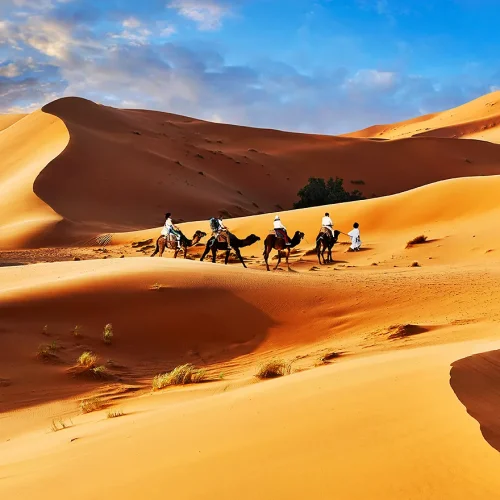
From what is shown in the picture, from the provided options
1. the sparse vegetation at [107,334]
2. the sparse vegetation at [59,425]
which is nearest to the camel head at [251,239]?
the sparse vegetation at [107,334]

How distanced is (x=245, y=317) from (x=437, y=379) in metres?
8.29

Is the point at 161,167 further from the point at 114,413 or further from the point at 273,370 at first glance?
the point at 114,413

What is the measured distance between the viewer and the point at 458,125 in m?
105

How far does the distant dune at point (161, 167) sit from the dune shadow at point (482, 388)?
3200cm

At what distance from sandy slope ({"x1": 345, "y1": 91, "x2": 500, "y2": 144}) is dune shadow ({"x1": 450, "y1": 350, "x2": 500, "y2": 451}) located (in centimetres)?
9044

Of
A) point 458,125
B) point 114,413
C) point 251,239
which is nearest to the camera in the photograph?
point 114,413

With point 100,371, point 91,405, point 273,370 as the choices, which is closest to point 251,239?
point 100,371

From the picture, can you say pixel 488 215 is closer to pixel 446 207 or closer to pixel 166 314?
pixel 446 207

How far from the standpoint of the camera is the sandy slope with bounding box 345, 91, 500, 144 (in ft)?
332

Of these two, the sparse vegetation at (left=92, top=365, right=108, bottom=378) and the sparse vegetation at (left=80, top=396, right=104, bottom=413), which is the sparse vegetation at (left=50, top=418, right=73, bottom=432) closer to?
the sparse vegetation at (left=80, top=396, right=104, bottom=413)

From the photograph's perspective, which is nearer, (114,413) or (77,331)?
(114,413)

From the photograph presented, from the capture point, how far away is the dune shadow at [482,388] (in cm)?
415

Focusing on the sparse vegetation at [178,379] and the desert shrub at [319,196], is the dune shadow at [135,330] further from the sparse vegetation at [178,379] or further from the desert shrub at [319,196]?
the desert shrub at [319,196]

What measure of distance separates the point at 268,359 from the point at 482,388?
5926 mm
